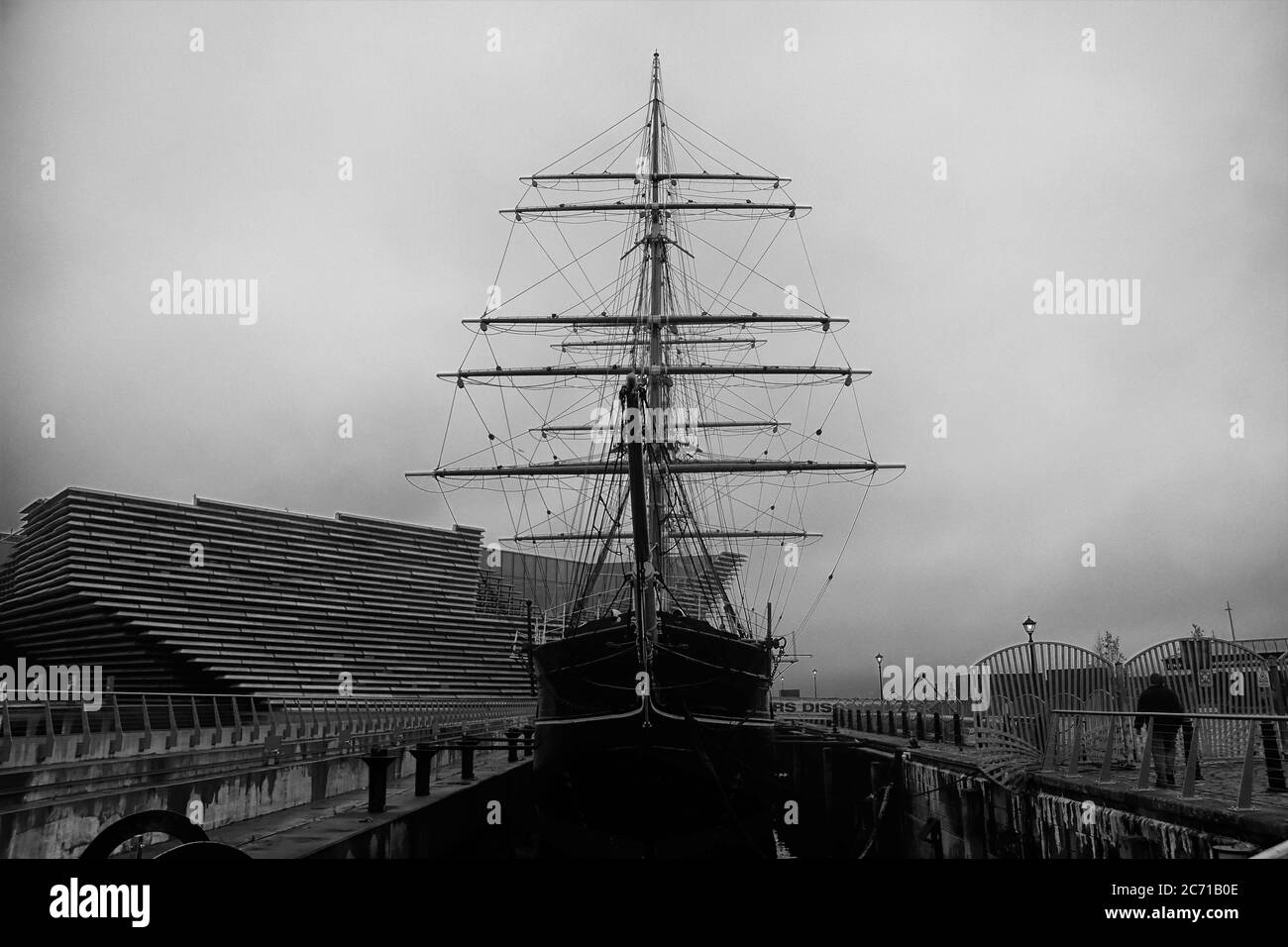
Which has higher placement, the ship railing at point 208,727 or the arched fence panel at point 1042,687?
the arched fence panel at point 1042,687

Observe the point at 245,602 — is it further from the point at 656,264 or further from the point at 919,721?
the point at 919,721

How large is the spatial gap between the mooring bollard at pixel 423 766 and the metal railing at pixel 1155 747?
28.5ft

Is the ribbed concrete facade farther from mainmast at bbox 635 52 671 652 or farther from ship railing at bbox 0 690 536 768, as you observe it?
mainmast at bbox 635 52 671 652

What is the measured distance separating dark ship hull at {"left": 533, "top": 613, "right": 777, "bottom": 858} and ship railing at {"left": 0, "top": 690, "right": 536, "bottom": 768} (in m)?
5.55

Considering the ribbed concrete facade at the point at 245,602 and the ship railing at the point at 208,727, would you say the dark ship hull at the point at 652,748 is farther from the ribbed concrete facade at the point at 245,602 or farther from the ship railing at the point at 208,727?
the ribbed concrete facade at the point at 245,602

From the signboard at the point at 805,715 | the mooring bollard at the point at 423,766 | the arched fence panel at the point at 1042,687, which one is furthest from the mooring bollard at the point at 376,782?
the signboard at the point at 805,715

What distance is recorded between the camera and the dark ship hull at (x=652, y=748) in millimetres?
14070

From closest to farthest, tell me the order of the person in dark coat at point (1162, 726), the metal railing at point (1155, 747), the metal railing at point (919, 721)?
the metal railing at point (1155, 747)
the person in dark coat at point (1162, 726)
the metal railing at point (919, 721)

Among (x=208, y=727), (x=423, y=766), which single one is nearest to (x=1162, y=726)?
(x=423, y=766)

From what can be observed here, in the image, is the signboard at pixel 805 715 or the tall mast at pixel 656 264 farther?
the signboard at pixel 805 715

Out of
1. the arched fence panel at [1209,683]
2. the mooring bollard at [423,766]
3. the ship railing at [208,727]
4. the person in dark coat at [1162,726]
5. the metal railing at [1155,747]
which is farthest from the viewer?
the ship railing at [208,727]

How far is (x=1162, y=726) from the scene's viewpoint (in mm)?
10461

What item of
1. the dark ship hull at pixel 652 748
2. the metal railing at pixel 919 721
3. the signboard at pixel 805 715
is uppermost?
the dark ship hull at pixel 652 748
